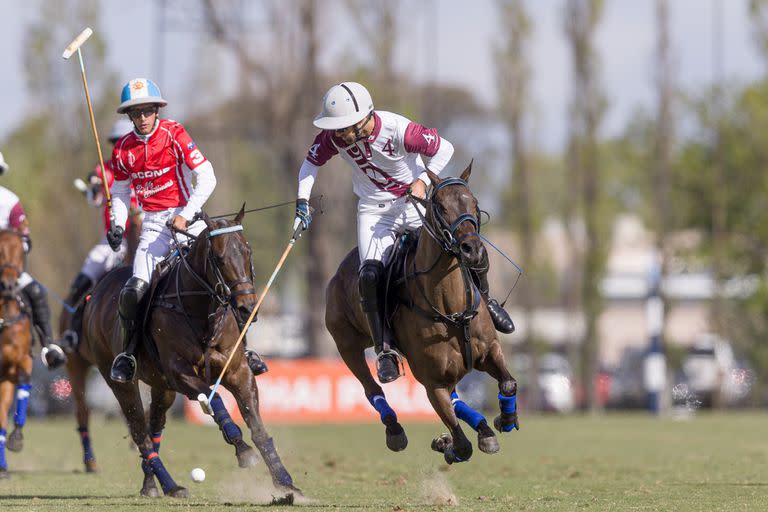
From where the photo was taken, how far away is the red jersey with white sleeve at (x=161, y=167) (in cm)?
1121

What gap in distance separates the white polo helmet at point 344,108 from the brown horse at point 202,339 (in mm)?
1048

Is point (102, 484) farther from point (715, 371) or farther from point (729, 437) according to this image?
point (715, 371)

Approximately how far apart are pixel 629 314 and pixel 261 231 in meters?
15.8

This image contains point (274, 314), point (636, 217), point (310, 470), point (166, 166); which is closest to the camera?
point (166, 166)

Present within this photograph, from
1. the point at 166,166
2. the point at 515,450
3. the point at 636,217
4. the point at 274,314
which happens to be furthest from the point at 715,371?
the point at 636,217

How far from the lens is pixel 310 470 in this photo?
14.5 metres

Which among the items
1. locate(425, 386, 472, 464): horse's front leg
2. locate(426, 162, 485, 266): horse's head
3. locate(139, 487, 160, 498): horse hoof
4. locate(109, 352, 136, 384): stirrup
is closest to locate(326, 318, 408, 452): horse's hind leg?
locate(425, 386, 472, 464): horse's front leg

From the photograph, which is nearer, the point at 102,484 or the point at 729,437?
the point at 102,484

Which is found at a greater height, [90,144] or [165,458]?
[90,144]

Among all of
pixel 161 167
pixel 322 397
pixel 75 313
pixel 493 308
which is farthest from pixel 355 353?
pixel 322 397

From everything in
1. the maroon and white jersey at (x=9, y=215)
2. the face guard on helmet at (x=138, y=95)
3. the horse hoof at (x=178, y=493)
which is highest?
the face guard on helmet at (x=138, y=95)

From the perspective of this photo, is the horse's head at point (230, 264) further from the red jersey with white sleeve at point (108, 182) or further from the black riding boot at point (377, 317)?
the red jersey with white sleeve at point (108, 182)

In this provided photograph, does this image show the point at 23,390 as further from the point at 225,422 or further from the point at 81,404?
the point at 225,422

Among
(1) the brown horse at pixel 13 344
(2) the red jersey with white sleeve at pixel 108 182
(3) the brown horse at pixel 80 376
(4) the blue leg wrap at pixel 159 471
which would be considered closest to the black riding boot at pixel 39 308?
(1) the brown horse at pixel 13 344
